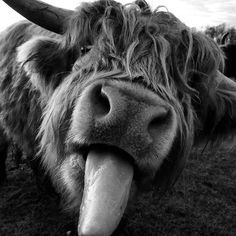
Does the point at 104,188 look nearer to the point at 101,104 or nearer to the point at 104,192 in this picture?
the point at 104,192

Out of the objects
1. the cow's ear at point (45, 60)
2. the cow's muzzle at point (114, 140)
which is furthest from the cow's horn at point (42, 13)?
the cow's muzzle at point (114, 140)

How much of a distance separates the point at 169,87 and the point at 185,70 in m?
0.27

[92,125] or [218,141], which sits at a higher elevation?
[92,125]

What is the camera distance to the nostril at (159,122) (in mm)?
2158

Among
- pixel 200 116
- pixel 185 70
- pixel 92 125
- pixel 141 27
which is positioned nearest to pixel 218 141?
pixel 200 116

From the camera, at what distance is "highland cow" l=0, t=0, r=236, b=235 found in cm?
210

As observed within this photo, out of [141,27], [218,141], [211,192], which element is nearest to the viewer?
[141,27]

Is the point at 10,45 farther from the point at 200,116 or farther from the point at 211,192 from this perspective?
the point at 211,192

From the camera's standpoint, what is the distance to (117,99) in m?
2.11

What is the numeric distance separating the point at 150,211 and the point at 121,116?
283 centimetres

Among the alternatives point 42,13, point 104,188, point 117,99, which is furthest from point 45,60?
point 104,188

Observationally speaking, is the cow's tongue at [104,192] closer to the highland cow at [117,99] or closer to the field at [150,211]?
the highland cow at [117,99]

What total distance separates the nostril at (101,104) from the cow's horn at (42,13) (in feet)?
3.85

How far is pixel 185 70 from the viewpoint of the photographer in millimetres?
2795
